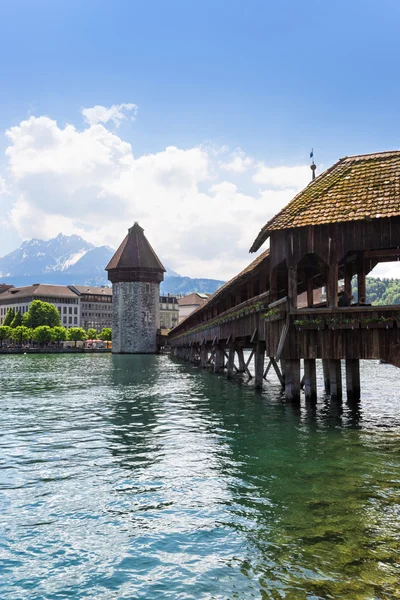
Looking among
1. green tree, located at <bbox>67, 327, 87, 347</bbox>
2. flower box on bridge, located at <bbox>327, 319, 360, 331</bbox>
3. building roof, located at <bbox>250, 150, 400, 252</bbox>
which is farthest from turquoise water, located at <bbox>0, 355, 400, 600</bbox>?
green tree, located at <bbox>67, 327, 87, 347</bbox>

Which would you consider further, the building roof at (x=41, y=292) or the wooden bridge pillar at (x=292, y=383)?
the building roof at (x=41, y=292)

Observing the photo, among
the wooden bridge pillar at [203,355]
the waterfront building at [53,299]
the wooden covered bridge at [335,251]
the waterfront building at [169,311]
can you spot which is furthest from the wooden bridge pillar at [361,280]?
the waterfront building at [169,311]

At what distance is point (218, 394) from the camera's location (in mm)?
23422

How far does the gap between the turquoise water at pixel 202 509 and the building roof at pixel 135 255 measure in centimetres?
7528

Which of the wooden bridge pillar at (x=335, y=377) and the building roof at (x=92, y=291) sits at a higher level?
the building roof at (x=92, y=291)

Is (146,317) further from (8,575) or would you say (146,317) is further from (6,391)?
(8,575)

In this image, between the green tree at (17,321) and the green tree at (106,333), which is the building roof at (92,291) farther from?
the green tree at (17,321)

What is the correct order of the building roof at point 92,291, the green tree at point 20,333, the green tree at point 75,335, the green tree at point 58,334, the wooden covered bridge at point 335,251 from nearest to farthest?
1. the wooden covered bridge at point 335,251
2. the green tree at point 58,334
3. the green tree at point 20,333
4. the green tree at point 75,335
5. the building roof at point 92,291

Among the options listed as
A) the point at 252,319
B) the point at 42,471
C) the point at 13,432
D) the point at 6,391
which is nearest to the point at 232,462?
the point at 42,471

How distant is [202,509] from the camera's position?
303 inches

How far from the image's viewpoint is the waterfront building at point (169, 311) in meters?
166

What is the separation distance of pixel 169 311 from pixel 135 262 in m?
78.0

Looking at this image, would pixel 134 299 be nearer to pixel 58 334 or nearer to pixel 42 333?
pixel 42 333

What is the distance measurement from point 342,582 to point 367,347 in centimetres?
921
